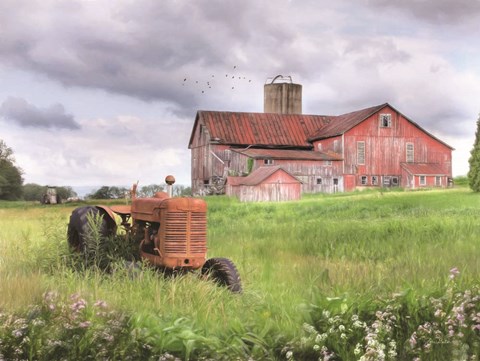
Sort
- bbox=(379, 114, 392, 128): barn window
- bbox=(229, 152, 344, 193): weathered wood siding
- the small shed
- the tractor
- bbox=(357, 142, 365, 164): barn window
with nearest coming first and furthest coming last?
1. the tractor
2. the small shed
3. bbox=(229, 152, 344, 193): weathered wood siding
4. bbox=(357, 142, 365, 164): barn window
5. bbox=(379, 114, 392, 128): barn window

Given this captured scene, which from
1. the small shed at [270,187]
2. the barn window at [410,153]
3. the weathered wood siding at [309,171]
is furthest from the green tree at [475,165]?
the barn window at [410,153]

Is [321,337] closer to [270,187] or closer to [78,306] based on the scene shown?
[78,306]

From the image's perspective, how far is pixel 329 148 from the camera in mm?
42969

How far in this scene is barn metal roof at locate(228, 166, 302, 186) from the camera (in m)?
34.4

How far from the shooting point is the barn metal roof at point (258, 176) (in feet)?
113

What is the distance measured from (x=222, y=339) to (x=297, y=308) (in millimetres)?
718

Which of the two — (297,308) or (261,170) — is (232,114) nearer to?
(261,170)

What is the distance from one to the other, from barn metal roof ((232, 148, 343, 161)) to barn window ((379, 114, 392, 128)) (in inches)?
173

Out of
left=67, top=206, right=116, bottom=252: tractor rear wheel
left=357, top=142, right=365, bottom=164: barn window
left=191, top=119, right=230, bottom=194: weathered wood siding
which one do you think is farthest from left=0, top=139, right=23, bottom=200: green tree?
left=67, top=206, right=116, bottom=252: tractor rear wheel

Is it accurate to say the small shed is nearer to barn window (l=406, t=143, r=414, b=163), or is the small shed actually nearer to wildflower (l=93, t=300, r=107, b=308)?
barn window (l=406, t=143, r=414, b=163)

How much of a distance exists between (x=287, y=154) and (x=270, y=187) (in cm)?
628

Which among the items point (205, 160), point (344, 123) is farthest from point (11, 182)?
point (344, 123)

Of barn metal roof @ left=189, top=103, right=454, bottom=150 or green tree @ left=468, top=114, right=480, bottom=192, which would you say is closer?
green tree @ left=468, top=114, right=480, bottom=192

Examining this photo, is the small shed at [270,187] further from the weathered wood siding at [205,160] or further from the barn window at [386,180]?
the barn window at [386,180]
